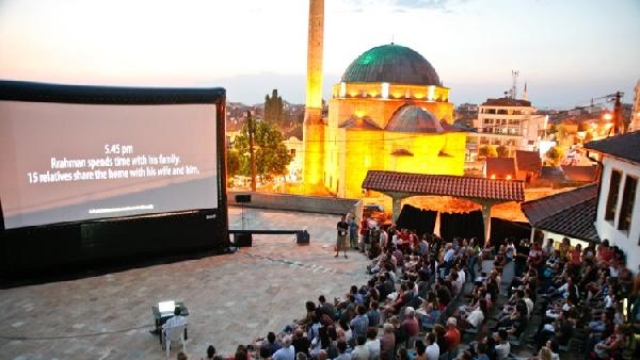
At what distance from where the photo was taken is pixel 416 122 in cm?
3516

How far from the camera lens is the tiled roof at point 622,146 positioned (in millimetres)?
10955

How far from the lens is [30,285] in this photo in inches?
511

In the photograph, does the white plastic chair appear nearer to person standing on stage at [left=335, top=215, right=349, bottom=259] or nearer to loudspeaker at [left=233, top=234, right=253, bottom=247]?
loudspeaker at [left=233, top=234, right=253, bottom=247]

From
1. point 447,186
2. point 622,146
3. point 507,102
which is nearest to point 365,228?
point 447,186

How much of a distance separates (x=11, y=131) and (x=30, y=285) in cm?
443

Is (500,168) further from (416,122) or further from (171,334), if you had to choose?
(171,334)

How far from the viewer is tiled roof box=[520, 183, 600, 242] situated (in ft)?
45.3

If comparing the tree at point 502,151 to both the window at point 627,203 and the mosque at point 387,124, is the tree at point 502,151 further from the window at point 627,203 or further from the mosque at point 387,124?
the window at point 627,203

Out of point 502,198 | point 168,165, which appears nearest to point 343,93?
point 502,198

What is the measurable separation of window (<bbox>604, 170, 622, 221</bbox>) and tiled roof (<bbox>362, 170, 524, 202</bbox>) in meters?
4.43

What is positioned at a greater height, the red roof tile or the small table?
the red roof tile

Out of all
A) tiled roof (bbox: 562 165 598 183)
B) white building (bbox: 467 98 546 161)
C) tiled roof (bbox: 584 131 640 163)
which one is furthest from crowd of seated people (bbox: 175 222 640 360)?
white building (bbox: 467 98 546 161)

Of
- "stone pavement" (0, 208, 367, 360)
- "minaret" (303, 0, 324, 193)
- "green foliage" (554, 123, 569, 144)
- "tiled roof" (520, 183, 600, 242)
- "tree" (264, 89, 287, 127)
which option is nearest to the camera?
"stone pavement" (0, 208, 367, 360)

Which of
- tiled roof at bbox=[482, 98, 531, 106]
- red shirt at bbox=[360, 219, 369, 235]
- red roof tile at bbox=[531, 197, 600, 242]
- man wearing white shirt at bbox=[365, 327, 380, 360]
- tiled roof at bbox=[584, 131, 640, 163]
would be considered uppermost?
tiled roof at bbox=[482, 98, 531, 106]
